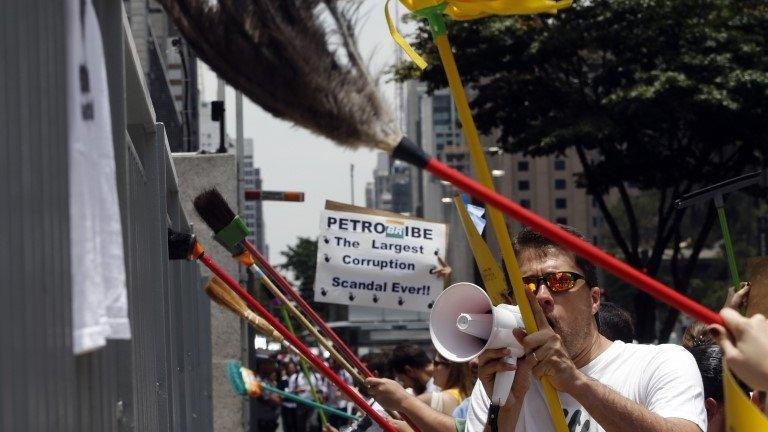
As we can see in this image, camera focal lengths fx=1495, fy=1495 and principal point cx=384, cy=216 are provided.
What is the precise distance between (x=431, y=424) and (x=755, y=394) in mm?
2003

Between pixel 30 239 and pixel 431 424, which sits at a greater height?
pixel 30 239

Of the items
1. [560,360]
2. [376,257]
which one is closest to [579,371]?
[560,360]

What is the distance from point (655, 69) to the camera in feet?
72.1

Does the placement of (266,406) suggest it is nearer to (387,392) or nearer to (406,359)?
(406,359)

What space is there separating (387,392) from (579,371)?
204 centimetres

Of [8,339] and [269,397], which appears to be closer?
[8,339]

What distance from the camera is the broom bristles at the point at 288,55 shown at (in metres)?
2.71

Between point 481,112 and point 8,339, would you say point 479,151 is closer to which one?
point 8,339

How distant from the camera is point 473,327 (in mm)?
4168

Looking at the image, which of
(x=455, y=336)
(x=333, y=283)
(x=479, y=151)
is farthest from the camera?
(x=333, y=283)

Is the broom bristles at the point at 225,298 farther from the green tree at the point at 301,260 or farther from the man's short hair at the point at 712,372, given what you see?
the green tree at the point at 301,260

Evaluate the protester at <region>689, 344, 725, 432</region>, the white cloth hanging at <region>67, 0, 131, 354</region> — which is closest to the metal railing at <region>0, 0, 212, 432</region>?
the white cloth hanging at <region>67, 0, 131, 354</region>

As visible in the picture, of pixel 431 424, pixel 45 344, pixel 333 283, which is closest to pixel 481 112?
pixel 333 283

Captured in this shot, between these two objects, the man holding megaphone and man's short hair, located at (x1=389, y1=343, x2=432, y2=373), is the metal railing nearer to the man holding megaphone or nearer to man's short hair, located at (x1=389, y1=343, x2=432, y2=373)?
the man holding megaphone
